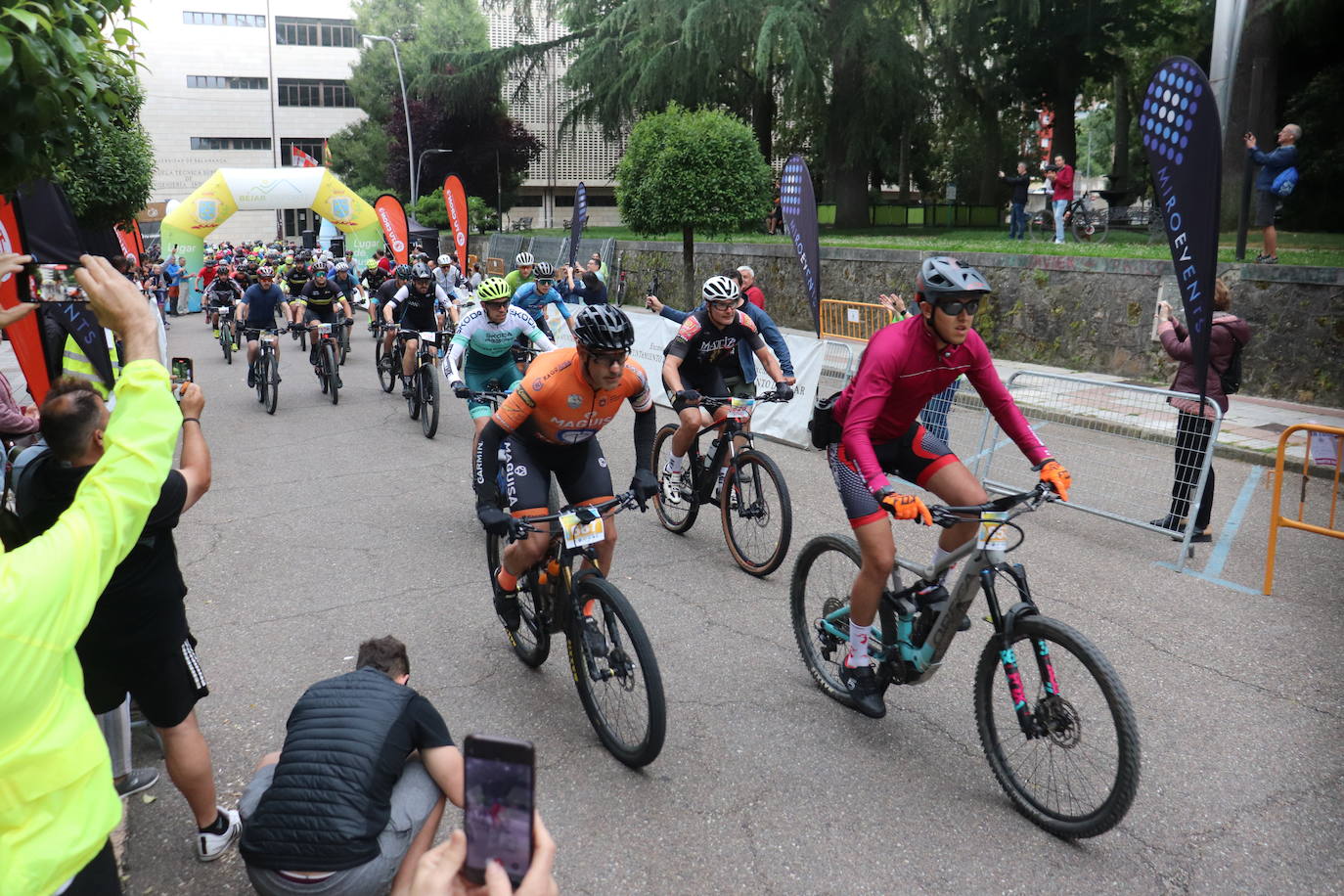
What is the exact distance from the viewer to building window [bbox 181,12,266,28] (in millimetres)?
74250

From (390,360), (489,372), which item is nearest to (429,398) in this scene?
(489,372)

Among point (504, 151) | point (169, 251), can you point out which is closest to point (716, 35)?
point (169, 251)

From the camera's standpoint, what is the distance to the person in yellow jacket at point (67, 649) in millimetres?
1741

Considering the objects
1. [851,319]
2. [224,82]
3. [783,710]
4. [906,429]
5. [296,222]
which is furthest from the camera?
[296,222]

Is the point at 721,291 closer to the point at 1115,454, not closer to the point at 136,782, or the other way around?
the point at 1115,454

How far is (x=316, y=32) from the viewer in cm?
7700

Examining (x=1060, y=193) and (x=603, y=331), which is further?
(x=1060, y=193)

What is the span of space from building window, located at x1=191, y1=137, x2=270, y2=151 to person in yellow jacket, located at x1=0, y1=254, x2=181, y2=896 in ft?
268

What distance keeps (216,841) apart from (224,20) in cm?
8448

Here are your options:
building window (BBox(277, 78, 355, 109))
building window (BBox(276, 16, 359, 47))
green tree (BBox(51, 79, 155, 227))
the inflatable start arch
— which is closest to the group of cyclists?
green tree (BBox(51, 79, 155, 227))

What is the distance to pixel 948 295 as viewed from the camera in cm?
415

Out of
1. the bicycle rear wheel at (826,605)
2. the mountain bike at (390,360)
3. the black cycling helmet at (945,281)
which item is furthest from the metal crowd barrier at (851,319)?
the black cycling helmet at (945,281)

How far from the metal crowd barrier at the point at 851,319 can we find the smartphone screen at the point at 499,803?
49.6 feet

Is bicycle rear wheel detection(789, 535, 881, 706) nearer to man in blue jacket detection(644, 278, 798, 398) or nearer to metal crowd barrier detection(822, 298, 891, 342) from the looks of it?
man in blue jacket detection(644, 278, 798, 398)
